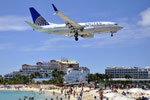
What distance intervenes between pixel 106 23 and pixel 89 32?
356cm

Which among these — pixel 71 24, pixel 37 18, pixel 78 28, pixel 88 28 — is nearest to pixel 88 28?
pixel 88 28

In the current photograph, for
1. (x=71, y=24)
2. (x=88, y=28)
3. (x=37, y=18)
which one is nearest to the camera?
(x=88, y=28)

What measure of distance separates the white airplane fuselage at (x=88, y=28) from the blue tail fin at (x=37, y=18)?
498cm

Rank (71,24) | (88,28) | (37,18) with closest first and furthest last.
→ (88,28), (71,24), (37,18)

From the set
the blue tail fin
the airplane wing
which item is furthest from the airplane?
the blue tail fin

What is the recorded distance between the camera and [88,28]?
1799 inches

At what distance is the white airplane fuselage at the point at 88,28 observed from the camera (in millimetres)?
45594

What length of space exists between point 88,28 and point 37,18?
17310mm

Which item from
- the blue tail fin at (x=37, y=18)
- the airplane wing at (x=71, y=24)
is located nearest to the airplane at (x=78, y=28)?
the airplane wing at (x=71, y=24)

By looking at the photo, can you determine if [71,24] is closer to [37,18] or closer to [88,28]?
[88,28]

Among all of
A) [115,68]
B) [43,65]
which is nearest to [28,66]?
[43,65]

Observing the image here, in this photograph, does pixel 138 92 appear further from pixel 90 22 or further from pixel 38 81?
pixel 38 81

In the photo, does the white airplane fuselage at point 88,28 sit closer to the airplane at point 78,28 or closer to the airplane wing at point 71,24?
the airplane at point 78,28

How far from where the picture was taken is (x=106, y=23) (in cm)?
4609
